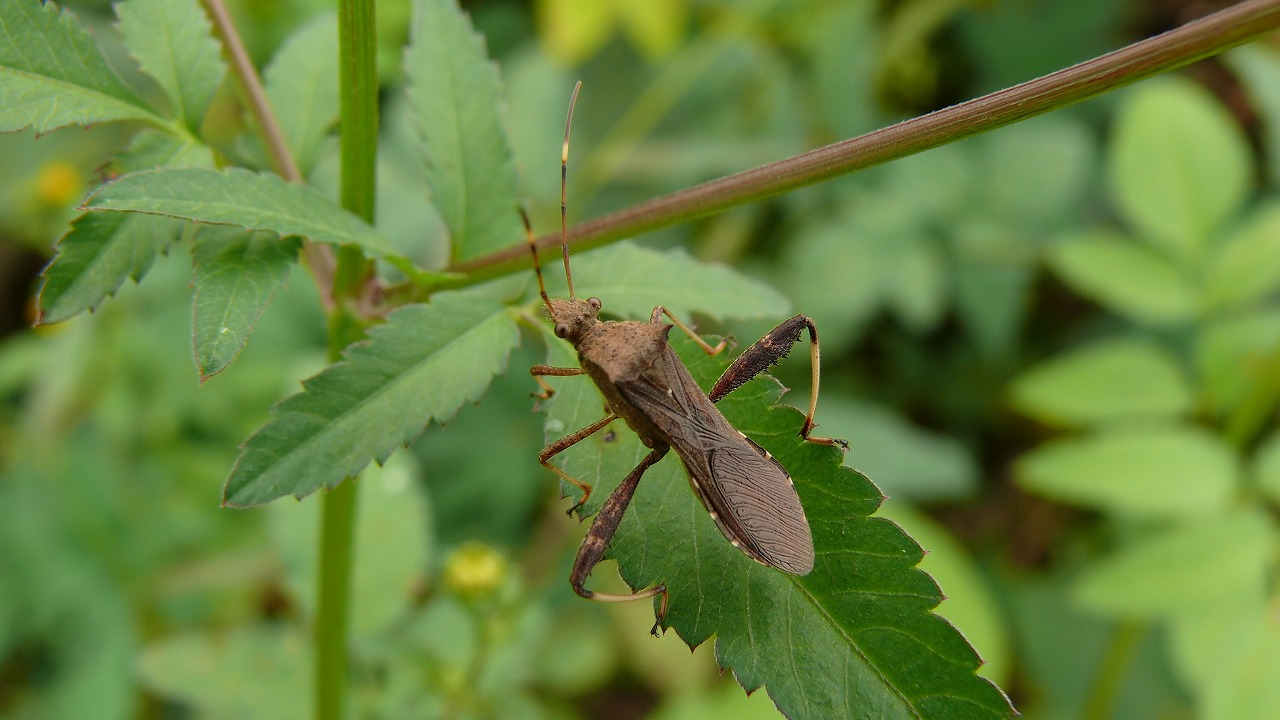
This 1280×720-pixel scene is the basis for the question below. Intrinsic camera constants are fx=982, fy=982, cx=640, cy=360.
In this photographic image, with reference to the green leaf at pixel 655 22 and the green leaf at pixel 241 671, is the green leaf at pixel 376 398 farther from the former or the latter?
the green leaf at pixel 655 22

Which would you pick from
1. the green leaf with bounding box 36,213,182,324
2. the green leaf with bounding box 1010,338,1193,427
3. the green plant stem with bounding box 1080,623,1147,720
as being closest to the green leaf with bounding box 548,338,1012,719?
the green leaf with bounding box 36,213,182,324

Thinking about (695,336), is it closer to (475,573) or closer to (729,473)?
(729,473)

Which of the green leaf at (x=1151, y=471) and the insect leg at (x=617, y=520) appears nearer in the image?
the insect leg at (x=617, y=520)

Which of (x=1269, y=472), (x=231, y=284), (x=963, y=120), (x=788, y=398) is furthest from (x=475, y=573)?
(x=1269, y=472)

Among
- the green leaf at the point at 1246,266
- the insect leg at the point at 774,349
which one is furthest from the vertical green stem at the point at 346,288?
the green leaf at the point at 1246,266

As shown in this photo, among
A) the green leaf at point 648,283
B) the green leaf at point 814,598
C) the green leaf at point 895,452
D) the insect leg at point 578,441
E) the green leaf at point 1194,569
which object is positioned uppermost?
the green leaf at point 648,283

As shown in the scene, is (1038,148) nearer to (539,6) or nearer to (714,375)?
(539,6)

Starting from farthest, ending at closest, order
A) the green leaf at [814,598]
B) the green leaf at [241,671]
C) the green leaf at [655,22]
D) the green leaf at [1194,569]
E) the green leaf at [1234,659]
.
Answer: the green leaf at [655,22]
the green leaf at [1194,569]
the green leaf at [1234,659]
the green leaf at [241,671]
the green leaf at [814,598]
